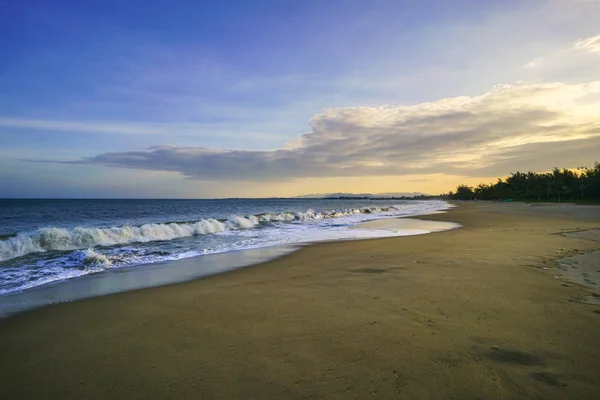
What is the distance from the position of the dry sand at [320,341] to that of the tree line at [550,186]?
8259 cm

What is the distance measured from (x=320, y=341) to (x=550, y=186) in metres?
104

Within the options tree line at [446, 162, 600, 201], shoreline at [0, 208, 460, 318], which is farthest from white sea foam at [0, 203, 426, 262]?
tree line at [446, 162, 600, 201]

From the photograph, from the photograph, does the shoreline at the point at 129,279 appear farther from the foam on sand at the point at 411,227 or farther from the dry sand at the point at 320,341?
the foam on sand at the point at 411,227

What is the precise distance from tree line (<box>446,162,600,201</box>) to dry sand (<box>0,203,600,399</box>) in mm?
82586

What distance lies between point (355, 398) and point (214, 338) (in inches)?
87.2

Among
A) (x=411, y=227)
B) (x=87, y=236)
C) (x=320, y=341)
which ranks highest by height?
(x=87, y=236)

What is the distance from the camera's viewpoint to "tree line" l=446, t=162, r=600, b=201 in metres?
70.2

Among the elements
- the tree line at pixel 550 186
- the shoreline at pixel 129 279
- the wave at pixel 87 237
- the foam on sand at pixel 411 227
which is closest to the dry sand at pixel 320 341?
the shoreline at pixel 129 279

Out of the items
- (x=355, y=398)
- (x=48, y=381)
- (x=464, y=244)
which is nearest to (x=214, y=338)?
(x=48, y=381)

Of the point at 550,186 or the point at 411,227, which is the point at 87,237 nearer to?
the point at 411,227

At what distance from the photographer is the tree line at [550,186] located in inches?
2764

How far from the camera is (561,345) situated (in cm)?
399

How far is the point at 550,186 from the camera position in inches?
3376

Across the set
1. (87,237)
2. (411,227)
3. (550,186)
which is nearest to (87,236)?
(87,237)
